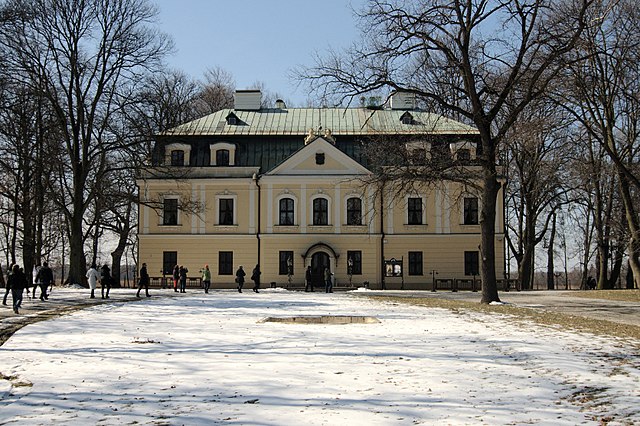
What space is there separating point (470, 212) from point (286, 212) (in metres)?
11.0

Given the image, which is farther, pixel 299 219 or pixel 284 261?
pixel 299 219

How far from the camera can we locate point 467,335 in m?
14.4

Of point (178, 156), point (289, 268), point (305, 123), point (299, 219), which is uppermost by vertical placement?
point (305, 123)

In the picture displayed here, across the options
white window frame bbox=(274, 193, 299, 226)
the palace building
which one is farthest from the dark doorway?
white window frame bbox=(274, 193, 299, 226)

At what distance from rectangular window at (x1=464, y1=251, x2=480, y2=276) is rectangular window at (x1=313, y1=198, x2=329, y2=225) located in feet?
28.0

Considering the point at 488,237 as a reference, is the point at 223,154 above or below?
above

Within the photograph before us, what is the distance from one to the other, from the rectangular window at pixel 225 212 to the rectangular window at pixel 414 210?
10.7 metres

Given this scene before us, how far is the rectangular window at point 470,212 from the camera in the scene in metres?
43.9

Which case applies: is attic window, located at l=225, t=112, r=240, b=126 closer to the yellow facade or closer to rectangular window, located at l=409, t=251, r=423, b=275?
the yellow facade

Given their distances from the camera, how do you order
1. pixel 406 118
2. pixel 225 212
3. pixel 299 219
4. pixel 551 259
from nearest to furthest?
pixel 299 219, pixel 225 212, pixel 406 118, pixel 551 259

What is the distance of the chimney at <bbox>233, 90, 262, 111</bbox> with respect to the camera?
48812mm

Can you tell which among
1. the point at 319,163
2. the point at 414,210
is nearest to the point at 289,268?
the point at 319,163

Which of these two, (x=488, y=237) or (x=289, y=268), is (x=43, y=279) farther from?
(x=289, y=268)

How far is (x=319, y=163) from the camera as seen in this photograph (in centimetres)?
4331
